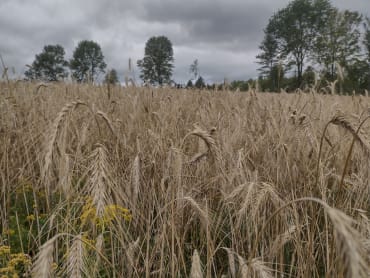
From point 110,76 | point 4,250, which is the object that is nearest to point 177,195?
point 4,250

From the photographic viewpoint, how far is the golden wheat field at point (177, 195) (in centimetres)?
132

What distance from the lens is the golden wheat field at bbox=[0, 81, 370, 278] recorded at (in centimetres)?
132

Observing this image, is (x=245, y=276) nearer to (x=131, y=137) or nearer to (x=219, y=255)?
(x=219, y=255)

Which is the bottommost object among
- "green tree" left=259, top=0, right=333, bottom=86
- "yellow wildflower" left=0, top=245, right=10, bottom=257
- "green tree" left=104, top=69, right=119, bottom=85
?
"yellow wildflower" left=0, top=245, right=10, bottom=257

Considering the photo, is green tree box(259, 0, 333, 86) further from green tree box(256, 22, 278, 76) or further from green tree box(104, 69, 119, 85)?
green tree box(104, 69, 119, 85)

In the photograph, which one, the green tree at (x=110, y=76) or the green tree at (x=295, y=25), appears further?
the green tree at (x=295, y=25)

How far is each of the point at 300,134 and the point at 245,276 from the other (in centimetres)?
140

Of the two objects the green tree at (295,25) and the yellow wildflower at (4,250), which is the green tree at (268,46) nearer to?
the green tree at (295,25)

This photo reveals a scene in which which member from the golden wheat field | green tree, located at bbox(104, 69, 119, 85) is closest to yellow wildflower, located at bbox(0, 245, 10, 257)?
the golden wheat field

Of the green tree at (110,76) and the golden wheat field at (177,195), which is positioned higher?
the green tree at (110,76)

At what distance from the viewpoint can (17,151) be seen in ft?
7.97

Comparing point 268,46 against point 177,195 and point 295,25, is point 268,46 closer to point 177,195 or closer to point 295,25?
point 295,25

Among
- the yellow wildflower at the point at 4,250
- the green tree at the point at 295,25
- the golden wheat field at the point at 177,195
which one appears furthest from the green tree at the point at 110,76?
the green tree at the point at 295,25

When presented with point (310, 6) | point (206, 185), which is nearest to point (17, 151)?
point (206, 185)
